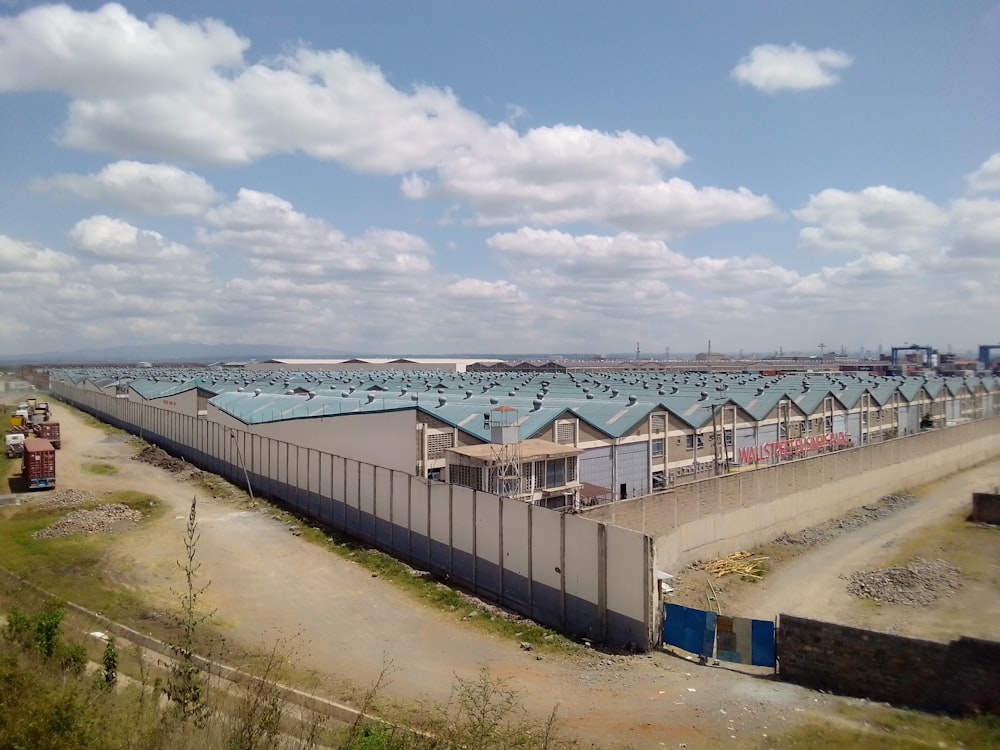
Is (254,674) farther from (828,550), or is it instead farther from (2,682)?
(828,550)

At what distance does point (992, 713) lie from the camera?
32.7ft

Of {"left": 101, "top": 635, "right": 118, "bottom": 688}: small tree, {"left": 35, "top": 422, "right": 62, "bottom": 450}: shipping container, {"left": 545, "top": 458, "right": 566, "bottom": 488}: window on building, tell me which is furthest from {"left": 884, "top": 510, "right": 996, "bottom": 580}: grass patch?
{"left": 35, "top": 422, "right": 62, "bottom": 450}: shipping container

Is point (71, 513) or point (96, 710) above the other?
point (96, 710)

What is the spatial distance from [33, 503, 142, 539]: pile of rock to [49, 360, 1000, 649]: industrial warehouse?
5.46m

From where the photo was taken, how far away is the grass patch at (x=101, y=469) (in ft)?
119

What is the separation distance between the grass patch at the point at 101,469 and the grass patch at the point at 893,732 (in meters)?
35.2

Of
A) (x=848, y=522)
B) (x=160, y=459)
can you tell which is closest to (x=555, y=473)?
(x=848, y=522)

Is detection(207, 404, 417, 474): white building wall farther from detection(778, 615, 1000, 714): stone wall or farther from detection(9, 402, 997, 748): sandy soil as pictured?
detection(778, 615, 1000, 714): stone wall

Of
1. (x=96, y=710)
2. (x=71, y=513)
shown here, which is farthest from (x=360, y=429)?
(x=96, y=710)

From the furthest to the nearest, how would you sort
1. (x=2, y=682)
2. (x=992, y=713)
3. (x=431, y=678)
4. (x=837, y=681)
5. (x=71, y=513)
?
(x=71, y=513) → (x=431, y=678) → (x=837, y=681) → (x=992, y=713) → (x=2, y=682)

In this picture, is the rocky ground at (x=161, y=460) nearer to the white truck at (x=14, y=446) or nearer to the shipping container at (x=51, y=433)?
the shipping container at (x=51, y=433)

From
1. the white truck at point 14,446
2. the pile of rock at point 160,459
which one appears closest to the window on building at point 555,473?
the pile of rock at point 160,459

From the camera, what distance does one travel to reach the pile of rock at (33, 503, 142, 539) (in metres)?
23.5

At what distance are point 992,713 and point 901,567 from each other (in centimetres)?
1582
